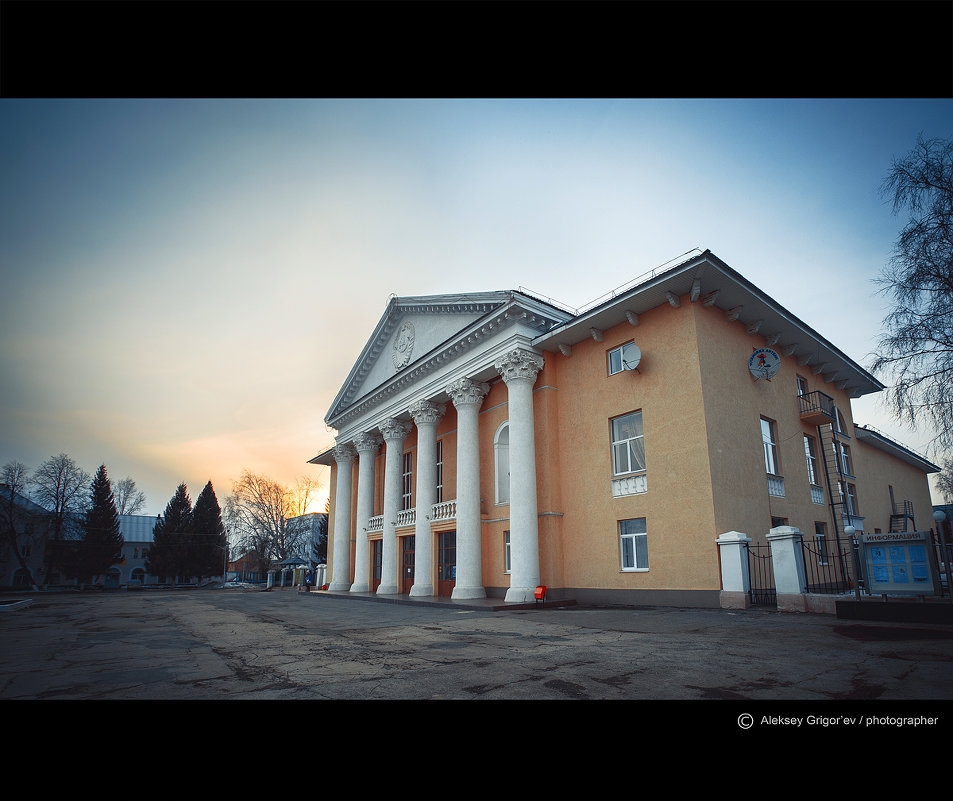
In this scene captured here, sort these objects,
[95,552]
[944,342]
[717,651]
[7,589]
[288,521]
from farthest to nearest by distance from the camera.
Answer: [288,521] < [95,552] < [7,589] < [944,342] < [717,651]

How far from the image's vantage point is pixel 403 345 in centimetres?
2711

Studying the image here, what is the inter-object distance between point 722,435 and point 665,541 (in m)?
3.46

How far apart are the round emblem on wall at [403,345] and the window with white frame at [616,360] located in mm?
11065

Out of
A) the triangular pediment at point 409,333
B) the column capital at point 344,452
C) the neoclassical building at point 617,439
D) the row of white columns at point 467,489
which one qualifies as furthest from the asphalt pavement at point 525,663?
the column capital at point 344,452

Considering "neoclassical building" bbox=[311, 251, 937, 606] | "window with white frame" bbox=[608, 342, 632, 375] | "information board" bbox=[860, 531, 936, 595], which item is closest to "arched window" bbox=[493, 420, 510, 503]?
"neoclassical building" bbox=[311, 251, 937, 606]

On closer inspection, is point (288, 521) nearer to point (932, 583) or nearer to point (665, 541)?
point (665, 541)

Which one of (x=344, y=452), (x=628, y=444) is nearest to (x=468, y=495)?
(x=628, y=444)

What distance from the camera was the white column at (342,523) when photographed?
32.0m

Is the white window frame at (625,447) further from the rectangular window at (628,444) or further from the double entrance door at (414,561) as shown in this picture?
the double entrance door at (414,561)

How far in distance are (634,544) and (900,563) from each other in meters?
6.78

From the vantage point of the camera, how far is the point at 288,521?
6756 centimetres
